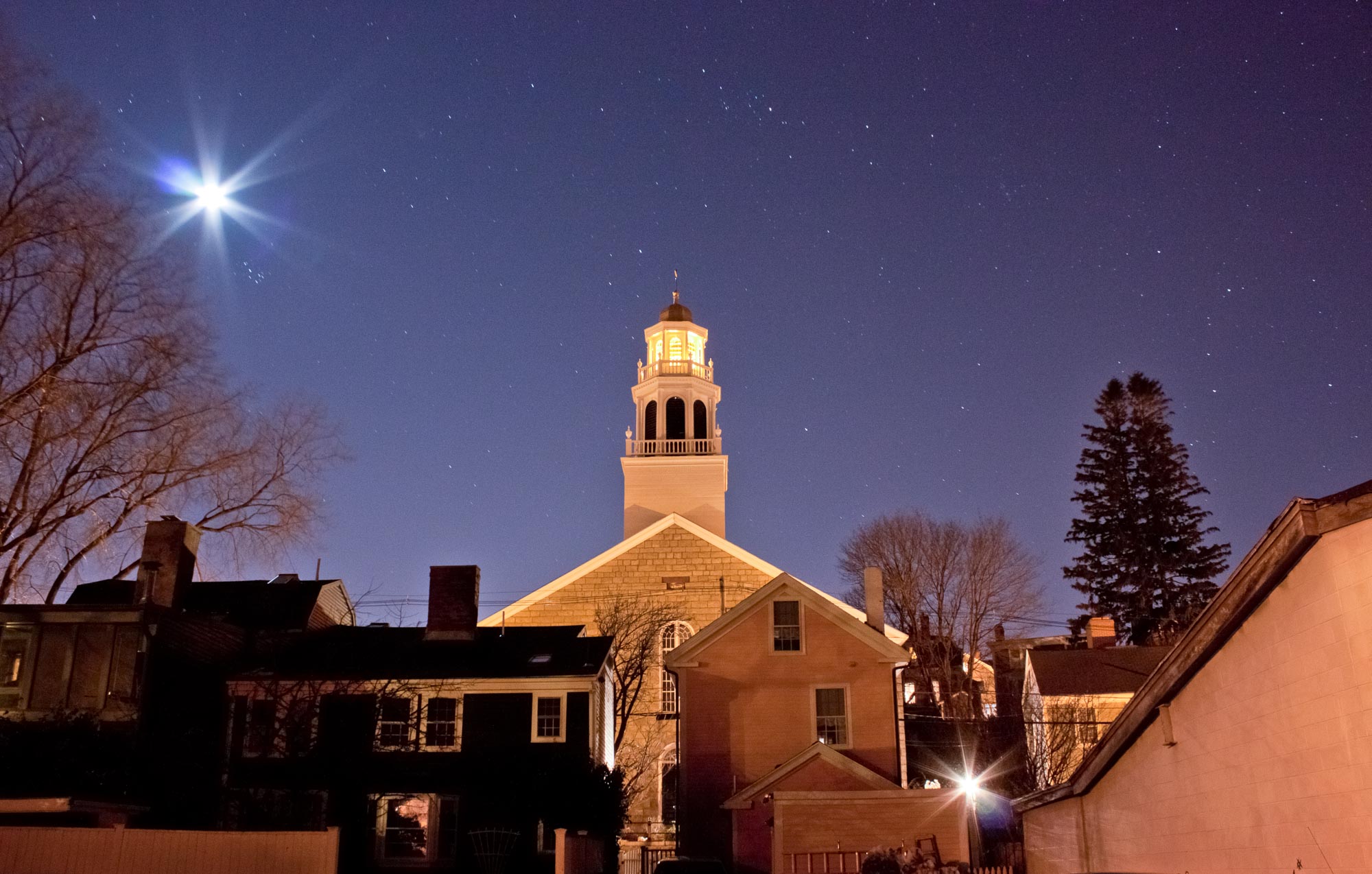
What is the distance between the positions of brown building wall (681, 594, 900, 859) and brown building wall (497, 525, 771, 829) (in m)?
11.2

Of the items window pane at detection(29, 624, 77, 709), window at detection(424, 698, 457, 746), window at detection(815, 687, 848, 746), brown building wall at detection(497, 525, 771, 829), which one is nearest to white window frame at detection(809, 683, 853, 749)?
window at detection(815, 687, 848, 746)

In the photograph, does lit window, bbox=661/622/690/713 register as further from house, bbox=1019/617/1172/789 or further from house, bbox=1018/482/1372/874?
house, bbox=1018/482/1372/874

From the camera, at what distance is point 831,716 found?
30.5 metres

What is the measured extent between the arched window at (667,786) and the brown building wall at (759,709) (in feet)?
28.1

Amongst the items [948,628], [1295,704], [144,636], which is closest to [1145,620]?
[948,628]

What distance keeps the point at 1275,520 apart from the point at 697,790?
72.5 feet

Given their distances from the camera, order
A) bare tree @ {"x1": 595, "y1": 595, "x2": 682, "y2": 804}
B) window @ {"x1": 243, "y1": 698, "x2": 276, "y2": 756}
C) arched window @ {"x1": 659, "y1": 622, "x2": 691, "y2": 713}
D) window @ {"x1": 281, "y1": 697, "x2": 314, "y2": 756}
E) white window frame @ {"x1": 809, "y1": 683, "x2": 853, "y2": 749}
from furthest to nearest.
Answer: arched window @ {"x1": 659, "y1": 622, "x2": 691, "y2": 713}, bare tree @ {"x1": 595, "y1": 595, "x2": 682, "y2": 804}, white window frame @ {"x1": 809, "y1": 683, "x2": 853, "y2": 749}, window @ {"x1": 243, "y1": 698, "x2": 276, "y2": 756}, window @ {"x1": 281, "y1": 697, "x2": 314, "y2": 756}

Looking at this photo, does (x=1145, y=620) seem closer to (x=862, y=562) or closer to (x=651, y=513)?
(x=862, y=562)

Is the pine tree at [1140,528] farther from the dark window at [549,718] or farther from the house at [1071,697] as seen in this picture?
the dark window at [549,718]

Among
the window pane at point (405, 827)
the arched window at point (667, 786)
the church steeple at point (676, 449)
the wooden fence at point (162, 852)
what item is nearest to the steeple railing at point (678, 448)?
the church steeple at point (676, 449)

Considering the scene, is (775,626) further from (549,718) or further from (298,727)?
(298,727)

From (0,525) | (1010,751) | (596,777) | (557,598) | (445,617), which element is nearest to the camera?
(0,525)

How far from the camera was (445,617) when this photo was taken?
32.5 meters

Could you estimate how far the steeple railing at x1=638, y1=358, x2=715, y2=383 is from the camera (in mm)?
53500
